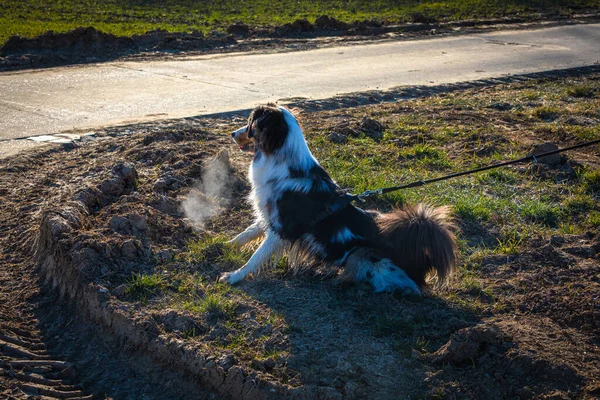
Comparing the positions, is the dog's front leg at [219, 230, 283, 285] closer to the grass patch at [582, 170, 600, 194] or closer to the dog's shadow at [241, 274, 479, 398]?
the dog's shadow at [241, 274, 479, 398]

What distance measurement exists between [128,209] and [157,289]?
133cm

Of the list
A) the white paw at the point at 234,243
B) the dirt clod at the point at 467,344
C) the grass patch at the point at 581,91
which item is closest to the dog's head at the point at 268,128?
the white paw at the point at 234,243

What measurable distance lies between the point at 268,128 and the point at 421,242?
1.55m

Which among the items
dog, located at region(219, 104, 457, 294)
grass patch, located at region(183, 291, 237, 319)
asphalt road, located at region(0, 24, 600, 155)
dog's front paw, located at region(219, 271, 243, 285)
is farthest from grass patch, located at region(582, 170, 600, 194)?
asphalt road, located at region(0, 24, 600, 155)

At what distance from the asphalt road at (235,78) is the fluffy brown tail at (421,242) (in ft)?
→ 18.3

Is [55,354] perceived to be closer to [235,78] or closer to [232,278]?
[232,278]

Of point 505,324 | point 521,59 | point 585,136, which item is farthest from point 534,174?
point 521,59

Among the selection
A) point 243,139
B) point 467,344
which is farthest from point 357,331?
point 243,139

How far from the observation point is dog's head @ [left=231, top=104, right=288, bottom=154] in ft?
17.3

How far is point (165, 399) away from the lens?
4.27 meters

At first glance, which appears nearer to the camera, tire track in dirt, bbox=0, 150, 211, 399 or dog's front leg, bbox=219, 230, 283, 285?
tire track in dirt, bbox=0, 150, 211, 399

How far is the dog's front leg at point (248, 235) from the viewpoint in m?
5.82

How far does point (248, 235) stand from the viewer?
19.3 feet

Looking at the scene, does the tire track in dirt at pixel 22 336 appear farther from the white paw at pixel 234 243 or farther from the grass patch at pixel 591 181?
the grass patch at pixel 591 181
